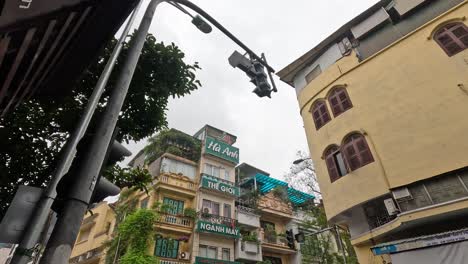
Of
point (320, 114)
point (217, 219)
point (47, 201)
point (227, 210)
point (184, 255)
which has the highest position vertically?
point (320, 114)

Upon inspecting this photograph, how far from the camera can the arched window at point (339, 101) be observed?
14104mm

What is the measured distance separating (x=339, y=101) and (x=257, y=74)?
30.2 ft

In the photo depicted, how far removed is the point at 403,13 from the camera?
14062 mm

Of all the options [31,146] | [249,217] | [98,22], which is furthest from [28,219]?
[249,217]

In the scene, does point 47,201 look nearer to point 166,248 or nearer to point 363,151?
point 363,151

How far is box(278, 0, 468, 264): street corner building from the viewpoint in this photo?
31.9 feet

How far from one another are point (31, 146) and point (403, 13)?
16886 millimetres

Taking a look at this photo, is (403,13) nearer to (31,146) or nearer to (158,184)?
(31,146)

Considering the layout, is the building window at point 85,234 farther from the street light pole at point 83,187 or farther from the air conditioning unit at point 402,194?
the street light pole at point 83,187

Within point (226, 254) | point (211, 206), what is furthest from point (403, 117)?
point (226, 254)

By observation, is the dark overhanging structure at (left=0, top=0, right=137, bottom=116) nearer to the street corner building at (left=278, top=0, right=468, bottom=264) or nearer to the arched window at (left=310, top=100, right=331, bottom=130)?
the street corner building at (left=278, top=0, right=468, bottom=264)

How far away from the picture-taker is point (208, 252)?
2159 centimetres

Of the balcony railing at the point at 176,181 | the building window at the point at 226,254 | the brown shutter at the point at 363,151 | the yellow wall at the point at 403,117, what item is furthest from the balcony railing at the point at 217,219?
the brown shutter at the point at 363,151

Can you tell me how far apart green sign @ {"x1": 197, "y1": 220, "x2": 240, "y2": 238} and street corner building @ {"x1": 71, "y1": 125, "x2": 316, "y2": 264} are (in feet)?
0.24
